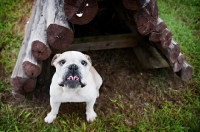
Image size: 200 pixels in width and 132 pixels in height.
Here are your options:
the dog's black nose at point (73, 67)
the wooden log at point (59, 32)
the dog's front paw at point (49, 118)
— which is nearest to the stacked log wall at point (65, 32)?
the wooden log at point (59, 32)

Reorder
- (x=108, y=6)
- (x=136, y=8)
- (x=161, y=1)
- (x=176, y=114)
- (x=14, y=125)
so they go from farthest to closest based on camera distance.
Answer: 1. (x=161, y=1)
2. (x=108, y=6)
3. (x=176, y=114)
4. (x=14, y=125)
5. (x=136, y=8)

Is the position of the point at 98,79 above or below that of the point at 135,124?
above

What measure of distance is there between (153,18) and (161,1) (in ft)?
11.8

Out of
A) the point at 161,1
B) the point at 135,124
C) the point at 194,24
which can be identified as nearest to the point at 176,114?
the point at 135,124

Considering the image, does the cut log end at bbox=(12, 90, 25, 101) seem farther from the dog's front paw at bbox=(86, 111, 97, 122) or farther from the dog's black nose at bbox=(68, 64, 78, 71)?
the dog's black nose at bbox=(68, 64, 78, 71)

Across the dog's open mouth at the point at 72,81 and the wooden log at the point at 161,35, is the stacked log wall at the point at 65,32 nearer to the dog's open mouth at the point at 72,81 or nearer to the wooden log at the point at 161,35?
the wooden log at the point at 161,35

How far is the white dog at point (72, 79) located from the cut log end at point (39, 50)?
125 mm

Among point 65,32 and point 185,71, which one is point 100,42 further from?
point 185,71

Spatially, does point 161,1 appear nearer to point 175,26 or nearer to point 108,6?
point 175,26

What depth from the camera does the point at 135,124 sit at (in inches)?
136

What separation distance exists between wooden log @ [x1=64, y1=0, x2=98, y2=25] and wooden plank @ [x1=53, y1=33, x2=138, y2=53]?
125 centimetres

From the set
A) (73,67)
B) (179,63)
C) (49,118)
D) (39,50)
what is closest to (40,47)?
(39,50)

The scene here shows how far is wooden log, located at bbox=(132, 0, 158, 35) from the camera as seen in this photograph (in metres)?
2.74

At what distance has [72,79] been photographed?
2.57m
